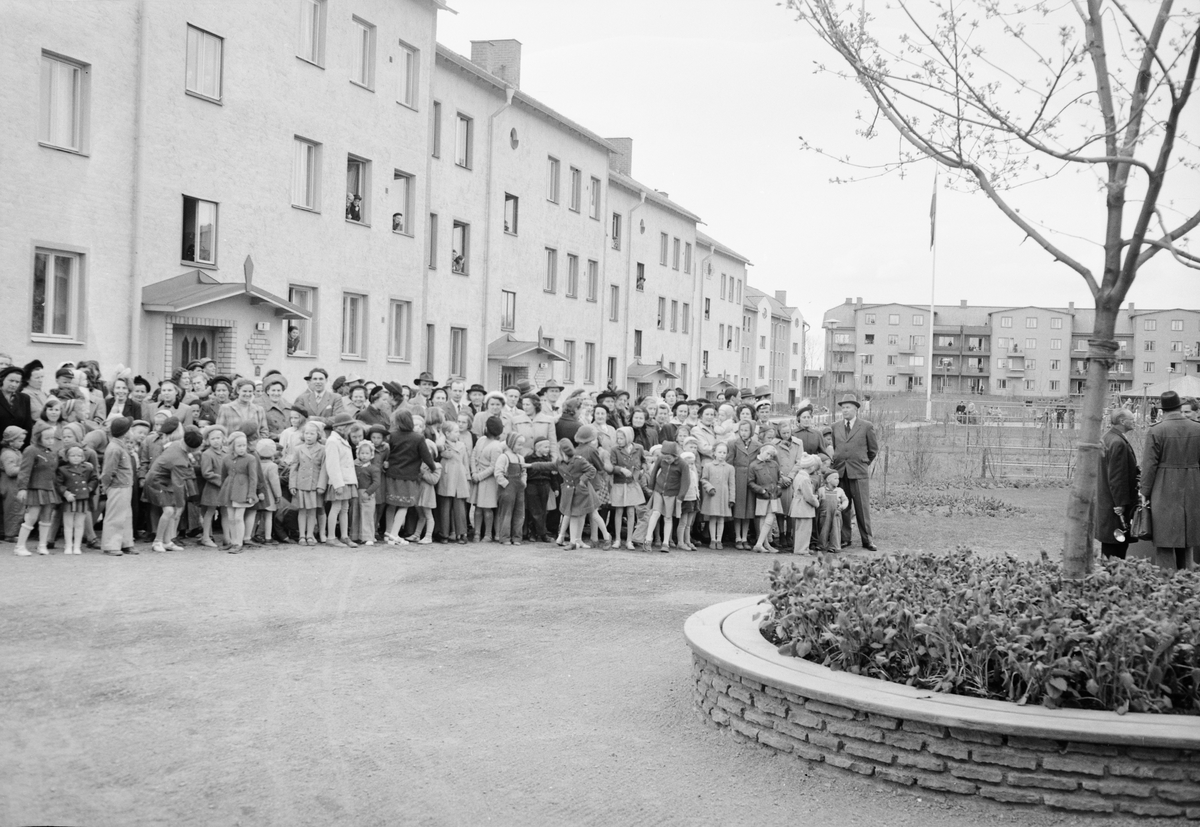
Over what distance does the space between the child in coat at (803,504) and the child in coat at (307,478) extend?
6.23 m

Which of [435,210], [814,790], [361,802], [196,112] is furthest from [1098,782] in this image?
[435,210]

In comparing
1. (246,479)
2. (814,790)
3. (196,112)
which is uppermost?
(196,112)

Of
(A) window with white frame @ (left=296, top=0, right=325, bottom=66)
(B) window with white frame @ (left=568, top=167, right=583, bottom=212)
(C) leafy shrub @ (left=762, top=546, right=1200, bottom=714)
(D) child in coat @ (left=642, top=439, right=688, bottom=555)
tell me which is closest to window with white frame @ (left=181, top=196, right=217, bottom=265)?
(A) window with white frame @ (left=296, top=0, right=325, bottom=66)

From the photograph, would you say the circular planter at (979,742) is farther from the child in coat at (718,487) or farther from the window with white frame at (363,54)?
the window with white frame at (363,54)

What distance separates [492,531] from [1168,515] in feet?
27.4

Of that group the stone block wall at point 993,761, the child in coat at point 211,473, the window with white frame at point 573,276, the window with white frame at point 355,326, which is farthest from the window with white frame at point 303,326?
the stone block wall at point 993,761

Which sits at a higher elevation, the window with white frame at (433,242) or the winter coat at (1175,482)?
the window with white frame at (433,242)

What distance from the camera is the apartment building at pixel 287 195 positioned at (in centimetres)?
1820

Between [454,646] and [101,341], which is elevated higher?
[101,341]

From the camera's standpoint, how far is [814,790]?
5.70m

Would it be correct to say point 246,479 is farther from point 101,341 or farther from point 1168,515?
point 1168,515

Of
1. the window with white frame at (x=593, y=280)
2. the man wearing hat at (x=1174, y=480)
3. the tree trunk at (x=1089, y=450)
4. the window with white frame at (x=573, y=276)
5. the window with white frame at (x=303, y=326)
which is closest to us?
the tree trunk at (x=1089, y=450)

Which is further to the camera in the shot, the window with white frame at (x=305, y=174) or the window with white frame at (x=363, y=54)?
the window with white frame at (x=363, y=54)

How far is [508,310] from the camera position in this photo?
118 ft
